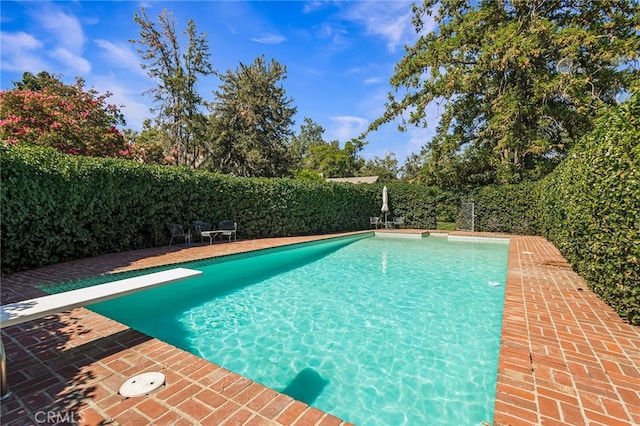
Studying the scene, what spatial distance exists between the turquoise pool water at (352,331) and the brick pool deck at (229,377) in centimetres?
72

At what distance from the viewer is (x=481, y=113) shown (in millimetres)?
19422

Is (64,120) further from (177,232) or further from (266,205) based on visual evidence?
(266,205)

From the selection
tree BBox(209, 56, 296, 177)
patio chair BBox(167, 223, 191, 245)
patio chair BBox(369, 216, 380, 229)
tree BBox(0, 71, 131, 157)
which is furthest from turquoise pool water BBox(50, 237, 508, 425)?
tree BBox(209, 56, 296, 177)

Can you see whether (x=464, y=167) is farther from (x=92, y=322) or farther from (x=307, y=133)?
(x=307, y=133)

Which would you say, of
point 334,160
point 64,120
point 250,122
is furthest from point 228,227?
point 334,160

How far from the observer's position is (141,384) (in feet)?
8.14

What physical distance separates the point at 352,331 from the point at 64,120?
15.9 metres

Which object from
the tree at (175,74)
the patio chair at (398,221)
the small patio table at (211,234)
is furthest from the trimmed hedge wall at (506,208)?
the tree at (175,74)

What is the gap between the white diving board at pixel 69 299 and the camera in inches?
113

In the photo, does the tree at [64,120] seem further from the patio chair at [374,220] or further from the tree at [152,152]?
the patio chair at [374,220]

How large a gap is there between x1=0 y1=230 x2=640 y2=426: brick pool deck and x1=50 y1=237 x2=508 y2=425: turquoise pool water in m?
0.72

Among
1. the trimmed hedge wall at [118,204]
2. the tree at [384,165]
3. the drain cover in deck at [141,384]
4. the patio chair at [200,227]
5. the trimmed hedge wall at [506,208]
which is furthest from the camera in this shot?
the tree at [384,165]

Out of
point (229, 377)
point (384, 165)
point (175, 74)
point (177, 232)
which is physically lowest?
point (229, 377)

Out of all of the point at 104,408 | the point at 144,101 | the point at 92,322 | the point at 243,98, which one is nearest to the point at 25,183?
the point at 92,322
